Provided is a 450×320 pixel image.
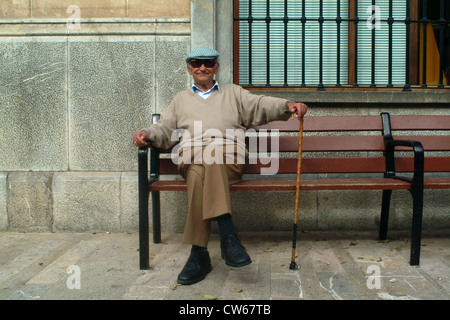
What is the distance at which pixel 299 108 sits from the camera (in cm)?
319

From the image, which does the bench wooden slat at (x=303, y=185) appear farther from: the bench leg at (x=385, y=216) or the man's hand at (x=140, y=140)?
the bench leg at (x=385, y=216)

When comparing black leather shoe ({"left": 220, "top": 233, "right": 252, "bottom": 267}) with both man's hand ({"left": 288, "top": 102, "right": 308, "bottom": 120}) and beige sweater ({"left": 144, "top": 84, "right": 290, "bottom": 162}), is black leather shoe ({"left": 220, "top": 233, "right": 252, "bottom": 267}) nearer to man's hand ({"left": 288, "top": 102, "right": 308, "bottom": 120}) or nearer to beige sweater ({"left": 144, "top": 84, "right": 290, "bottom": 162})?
beige sweater ({"left": 144, "top": 84, "right": 290, "bottom": 162})

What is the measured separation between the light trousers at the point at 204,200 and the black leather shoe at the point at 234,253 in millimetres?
155

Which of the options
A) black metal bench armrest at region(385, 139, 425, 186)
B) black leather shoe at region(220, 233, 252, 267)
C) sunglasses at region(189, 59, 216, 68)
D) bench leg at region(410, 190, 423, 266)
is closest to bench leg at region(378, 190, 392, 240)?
black metal bench armrest at region(385, 139, 425, 186)

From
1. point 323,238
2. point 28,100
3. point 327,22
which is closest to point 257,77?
point 327,22

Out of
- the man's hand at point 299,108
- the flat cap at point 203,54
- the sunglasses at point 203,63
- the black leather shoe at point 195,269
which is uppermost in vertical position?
the flat cap at point 203,54

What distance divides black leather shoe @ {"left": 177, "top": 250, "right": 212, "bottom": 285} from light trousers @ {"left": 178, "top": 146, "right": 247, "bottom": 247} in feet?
0.34

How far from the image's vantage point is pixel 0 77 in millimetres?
4484

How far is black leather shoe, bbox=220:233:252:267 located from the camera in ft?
9.79

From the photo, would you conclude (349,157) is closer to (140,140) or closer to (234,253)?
(234,253)

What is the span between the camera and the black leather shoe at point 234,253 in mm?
2984

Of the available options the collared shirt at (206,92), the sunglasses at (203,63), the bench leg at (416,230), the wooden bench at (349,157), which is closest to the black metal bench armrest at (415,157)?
the wooden bench at (349,157)

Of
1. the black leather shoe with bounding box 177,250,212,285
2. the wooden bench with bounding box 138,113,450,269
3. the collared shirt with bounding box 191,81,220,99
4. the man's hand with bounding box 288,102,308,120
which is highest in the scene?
the collared shirt with bounding box 191,81,220,99
